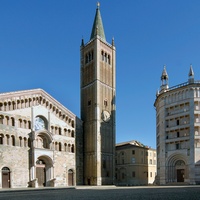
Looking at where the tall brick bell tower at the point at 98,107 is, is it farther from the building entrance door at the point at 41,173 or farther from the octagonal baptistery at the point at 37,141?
the building entrance door at the point at 41,173

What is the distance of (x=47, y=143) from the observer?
1831 inches

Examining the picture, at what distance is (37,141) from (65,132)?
6.49 metres

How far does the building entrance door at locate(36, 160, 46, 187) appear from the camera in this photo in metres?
44.9

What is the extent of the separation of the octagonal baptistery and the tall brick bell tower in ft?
8.28

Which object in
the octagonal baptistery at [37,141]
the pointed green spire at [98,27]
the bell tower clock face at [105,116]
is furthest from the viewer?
the pointed green spire at [98,27]

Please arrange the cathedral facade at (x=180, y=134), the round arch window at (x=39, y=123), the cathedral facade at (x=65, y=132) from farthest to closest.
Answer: the cathedral facade at (x=180, y=134)
the round arch window at (x=39, y=123)
the cathedral facade at (x=65, y=132)

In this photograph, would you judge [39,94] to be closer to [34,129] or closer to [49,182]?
[34,129]

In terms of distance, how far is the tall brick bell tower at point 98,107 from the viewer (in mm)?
50688

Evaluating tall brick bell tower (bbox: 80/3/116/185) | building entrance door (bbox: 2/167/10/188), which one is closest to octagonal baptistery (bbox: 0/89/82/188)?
building entrance door (bbox: 2/167/10/188)

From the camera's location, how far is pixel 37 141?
1781 inches

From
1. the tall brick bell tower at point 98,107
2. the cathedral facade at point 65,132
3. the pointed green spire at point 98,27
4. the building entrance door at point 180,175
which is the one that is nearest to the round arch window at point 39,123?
the cathedral facade at point 65,132

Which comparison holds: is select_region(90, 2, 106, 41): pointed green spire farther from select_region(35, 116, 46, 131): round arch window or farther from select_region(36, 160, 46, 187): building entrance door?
select_region(36, 160, 46, 187): building entrance door

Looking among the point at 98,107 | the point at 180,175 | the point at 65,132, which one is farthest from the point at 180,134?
the point at 65,132

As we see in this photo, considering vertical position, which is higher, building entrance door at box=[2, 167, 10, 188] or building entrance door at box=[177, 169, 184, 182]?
building entrance door at box=[2, 167, 10, 188]
